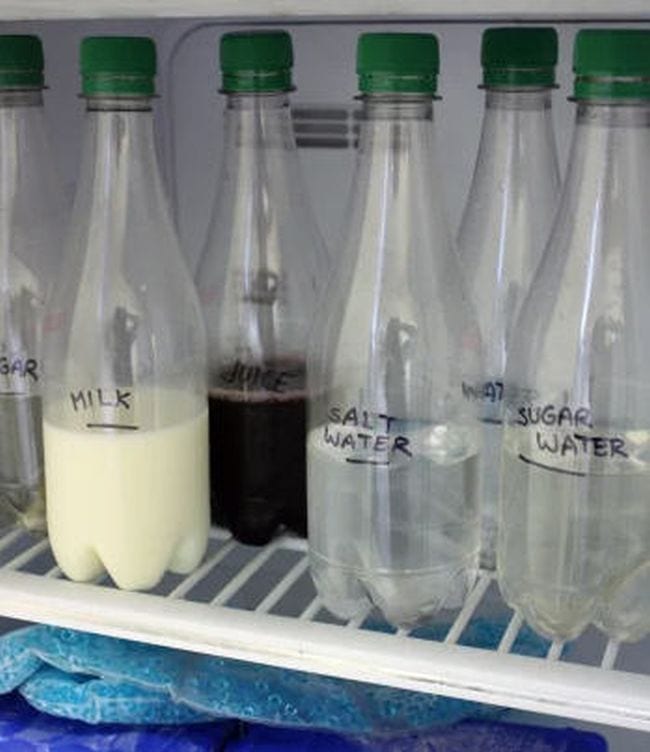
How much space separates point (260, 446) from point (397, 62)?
1.03 ft

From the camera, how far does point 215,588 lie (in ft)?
3.59

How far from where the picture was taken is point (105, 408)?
869 mm

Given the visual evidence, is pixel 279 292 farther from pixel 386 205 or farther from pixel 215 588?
pixel 215 588

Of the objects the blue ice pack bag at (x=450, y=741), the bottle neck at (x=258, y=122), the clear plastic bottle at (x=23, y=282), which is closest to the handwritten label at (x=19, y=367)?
the clear plastic bottle at (x=23, y=282)

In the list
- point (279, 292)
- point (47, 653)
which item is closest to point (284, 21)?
point (279, 292)

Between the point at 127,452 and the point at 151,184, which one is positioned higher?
the point at 151,184

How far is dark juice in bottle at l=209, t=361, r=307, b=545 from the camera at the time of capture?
93 centimetres

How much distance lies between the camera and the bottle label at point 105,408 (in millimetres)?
867

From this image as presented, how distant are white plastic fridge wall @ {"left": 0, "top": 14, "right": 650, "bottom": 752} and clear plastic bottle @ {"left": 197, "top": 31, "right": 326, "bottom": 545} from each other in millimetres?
54

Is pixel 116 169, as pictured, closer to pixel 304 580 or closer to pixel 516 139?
pixel 516 139

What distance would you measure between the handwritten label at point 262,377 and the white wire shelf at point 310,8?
0.91ft

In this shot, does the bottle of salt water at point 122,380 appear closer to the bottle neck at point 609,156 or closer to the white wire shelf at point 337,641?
the white wire shelf at point 337,641

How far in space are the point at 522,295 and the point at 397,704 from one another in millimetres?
319

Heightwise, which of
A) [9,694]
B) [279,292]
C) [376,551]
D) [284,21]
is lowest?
[9,694]
